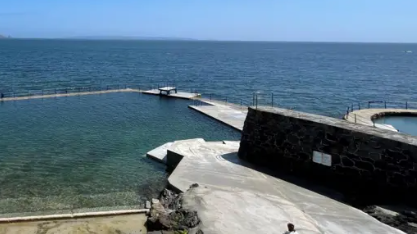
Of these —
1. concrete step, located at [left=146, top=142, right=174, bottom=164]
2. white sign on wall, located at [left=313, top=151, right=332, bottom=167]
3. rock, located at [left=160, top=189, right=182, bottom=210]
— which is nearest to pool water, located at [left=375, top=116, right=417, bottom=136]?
white sign on wall, located at [left=313, top=151, right=332, bottom=167]

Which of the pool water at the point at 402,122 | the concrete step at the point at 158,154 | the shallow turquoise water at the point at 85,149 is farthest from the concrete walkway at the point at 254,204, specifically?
the pool water at the point at 402,122

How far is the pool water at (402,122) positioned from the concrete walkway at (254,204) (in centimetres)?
2105

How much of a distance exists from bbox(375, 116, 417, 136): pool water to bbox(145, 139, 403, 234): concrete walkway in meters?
21.1

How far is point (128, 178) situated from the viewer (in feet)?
59.6

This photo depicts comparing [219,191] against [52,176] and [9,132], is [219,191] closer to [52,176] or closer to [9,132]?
[52,176]

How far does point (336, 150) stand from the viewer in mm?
14008

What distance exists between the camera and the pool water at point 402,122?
3164cm

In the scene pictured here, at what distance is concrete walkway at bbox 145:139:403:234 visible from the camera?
10.7 metres

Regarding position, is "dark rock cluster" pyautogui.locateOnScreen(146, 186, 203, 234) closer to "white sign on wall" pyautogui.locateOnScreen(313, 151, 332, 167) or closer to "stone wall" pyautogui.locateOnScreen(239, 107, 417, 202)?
"stone wall" pyautogui.locateOnScreen(239, 107, 417, 202)

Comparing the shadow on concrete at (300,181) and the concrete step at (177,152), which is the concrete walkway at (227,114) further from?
the shadow on concrete at (300,181)

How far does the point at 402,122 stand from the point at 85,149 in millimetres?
28233

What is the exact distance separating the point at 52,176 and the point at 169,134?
404 inches

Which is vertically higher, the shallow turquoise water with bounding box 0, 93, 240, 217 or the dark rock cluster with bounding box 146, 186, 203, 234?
the dark rock cluster with bounding box 146, 186, 203, 234

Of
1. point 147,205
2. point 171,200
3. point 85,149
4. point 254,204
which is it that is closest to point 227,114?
point 85,149
